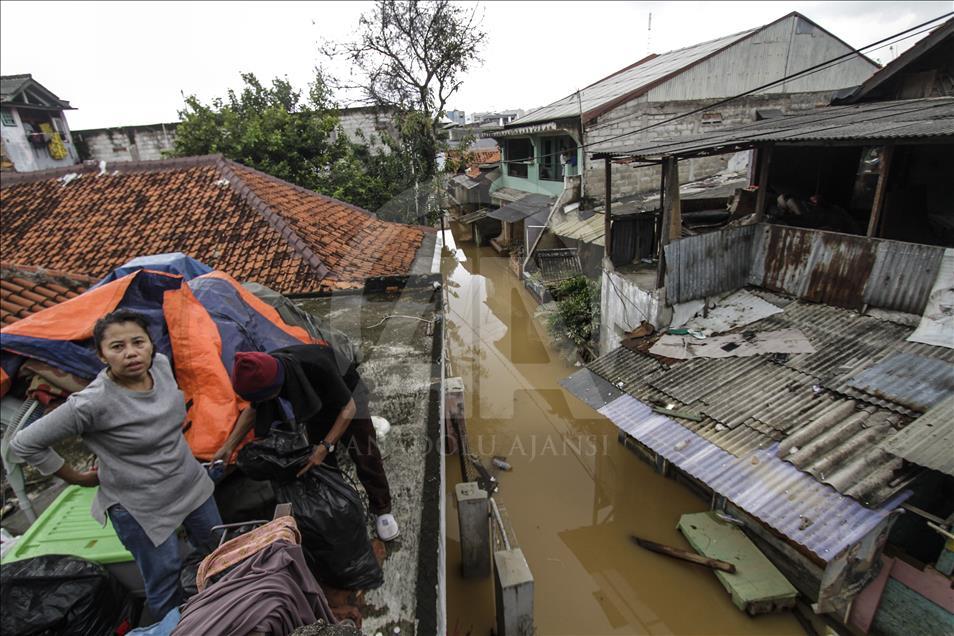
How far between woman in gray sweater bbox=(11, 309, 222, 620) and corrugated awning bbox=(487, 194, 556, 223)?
15.6m

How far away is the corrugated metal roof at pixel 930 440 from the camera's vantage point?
12.8 ft

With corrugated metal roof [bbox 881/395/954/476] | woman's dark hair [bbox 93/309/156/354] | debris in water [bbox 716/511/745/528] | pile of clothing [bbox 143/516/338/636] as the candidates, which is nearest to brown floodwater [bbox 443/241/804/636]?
debris in water [bbox 716/511/745/528]

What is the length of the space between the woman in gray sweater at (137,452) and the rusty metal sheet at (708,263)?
21.9 ft

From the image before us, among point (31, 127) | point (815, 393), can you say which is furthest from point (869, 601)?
point (31, 127)

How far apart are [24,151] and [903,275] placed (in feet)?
86.8

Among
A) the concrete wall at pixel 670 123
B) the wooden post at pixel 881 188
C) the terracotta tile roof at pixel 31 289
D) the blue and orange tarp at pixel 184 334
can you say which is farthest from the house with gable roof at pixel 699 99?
the terracotta tile roof at pixel 31 289

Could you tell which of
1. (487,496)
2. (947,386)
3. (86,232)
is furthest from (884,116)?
(86,232)

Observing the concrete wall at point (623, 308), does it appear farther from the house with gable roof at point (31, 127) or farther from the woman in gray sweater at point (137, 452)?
the house with gable roof at point (31, 127)

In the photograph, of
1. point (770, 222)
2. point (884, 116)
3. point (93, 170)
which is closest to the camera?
point (884, 116)

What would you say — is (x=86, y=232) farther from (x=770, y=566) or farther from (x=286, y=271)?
(x=770, y=566)

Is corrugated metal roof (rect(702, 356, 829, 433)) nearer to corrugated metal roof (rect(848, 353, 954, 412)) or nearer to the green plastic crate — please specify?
corrugated metal roof (rect(848, 353, 954, 412))

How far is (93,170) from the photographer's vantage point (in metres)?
10.4

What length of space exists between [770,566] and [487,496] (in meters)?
3.78

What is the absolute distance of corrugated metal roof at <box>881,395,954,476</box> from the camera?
390 centimetres
